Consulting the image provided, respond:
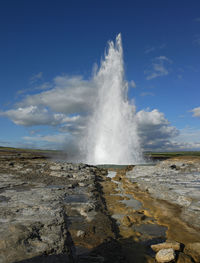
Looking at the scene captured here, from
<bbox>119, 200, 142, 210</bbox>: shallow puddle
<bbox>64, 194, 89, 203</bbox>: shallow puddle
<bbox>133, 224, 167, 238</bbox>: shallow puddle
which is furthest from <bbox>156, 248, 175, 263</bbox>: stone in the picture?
<bbox>64, 194, 89, 203</bbox>: shallow puddle

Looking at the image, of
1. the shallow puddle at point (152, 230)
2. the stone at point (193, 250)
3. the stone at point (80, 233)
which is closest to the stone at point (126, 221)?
the shallow puddle at point (152, 230)

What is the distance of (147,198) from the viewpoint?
13227 mm

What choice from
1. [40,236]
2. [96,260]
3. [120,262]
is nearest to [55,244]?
[40,236]

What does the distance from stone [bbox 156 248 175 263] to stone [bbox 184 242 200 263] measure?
0.78m

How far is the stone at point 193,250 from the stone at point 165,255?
78 cm

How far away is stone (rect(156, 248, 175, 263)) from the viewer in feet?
18.9

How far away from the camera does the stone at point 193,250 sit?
6.07 meters

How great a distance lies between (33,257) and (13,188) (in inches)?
412

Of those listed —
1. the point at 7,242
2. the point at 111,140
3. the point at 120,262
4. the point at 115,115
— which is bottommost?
the point at 120,262

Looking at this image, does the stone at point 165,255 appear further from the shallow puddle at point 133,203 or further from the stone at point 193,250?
the shallow puddle at point 133,203

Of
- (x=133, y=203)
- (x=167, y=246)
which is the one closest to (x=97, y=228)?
(x=167, y=246)

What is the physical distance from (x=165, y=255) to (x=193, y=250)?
124 centimetres

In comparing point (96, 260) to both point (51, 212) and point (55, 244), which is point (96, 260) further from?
point (51, 212)

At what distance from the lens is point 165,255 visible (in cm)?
583
